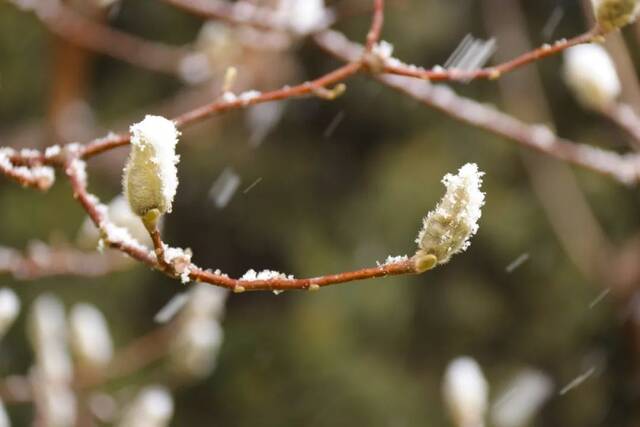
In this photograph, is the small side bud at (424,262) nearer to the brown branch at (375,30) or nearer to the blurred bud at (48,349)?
the brown branch at (375,30)

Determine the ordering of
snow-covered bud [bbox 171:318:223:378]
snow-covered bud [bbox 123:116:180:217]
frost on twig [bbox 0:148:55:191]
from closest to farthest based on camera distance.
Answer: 1. snow-covered bud [bbox 123:116:180:217]
2. frost on twig [bbox 0:148:55:191]
3. snow-covered bud [bbox 171:318:223:378]

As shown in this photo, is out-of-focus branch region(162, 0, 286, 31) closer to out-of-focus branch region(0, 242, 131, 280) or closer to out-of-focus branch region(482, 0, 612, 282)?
out-of-focus branch region(0, 242, 131, 280)

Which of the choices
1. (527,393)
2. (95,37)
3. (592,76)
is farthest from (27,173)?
(527,393)

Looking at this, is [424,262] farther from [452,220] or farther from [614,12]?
[614,12]

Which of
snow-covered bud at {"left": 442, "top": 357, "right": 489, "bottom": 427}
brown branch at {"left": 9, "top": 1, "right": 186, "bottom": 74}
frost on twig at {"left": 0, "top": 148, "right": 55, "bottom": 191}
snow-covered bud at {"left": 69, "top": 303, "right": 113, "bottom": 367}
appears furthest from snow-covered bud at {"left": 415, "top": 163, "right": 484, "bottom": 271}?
brown branch at {"left": 9, "top": 1, "right": 186, "bottom": 74}

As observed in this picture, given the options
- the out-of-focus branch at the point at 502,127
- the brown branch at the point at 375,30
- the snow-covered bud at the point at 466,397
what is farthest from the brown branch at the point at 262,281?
the snow-covered bud at the point at 466,397

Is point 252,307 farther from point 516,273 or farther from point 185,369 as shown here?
point 185,369
